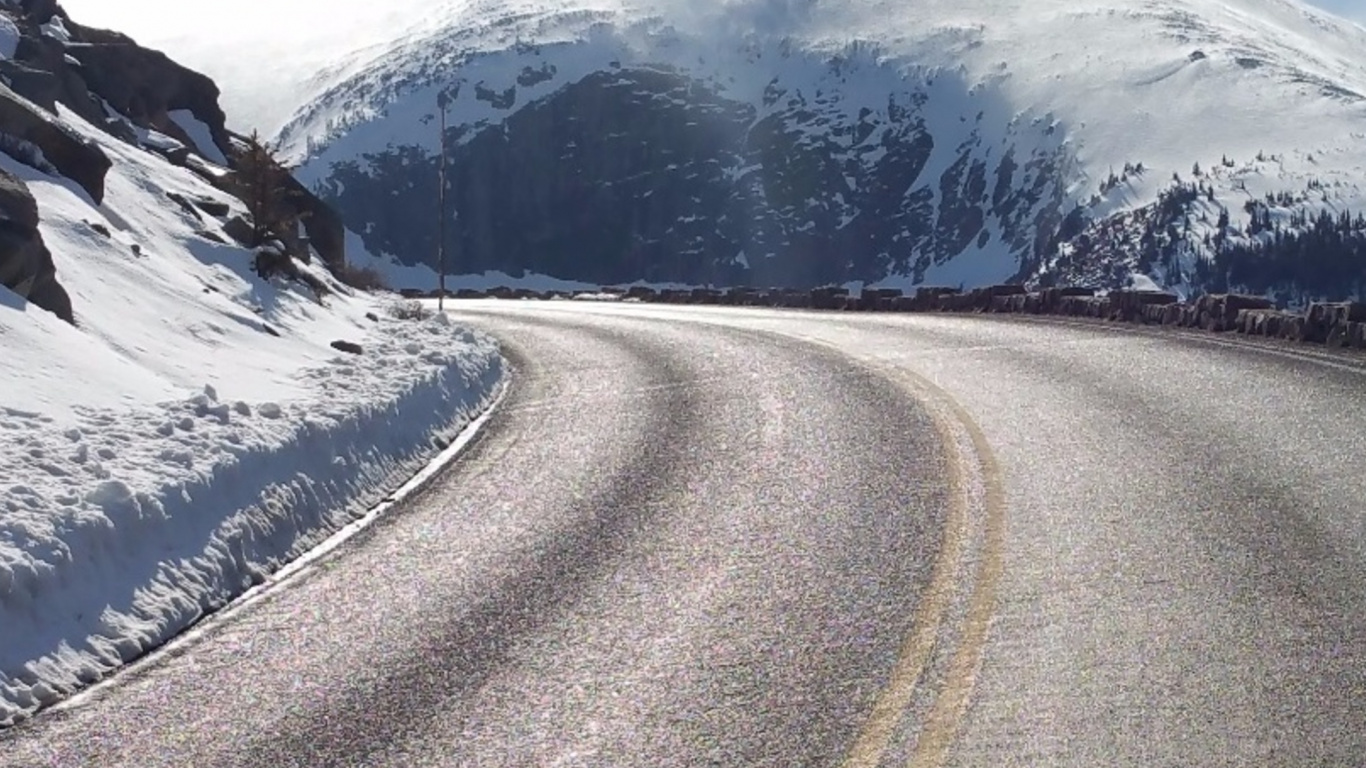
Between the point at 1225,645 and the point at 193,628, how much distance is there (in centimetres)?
487

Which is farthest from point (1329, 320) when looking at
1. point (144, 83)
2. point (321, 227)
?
point (144, 83)

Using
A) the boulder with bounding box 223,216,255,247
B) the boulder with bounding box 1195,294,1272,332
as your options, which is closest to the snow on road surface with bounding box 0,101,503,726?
the boulder with bounding box 223,216,255,247

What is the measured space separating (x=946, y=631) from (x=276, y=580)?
12.2 ft

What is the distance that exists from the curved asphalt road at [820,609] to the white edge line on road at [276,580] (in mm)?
56

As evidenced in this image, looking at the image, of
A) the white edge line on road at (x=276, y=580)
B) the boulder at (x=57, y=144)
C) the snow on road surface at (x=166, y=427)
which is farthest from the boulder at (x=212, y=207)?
the white edge line on road at (x=276, y=580)

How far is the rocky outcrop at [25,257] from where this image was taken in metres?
13.0

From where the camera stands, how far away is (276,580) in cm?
909

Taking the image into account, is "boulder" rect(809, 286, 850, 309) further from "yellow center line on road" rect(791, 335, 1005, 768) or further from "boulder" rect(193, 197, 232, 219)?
"yellow center line on road" rect(791, 335, 1005, 768)

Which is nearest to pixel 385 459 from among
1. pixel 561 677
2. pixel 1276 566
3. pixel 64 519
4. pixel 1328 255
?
pixel 64 519

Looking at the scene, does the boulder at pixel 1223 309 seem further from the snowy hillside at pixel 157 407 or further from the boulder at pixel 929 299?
the snowy hillside at pixel 157 407

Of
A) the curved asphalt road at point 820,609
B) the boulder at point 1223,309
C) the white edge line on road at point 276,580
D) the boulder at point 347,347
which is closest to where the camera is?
the curved asphalt road at point 820,609

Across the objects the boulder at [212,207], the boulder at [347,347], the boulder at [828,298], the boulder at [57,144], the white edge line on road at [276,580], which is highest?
the boulder at [57,144]

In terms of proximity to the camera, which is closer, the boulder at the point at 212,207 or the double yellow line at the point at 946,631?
the double yellow line at the point at 946,631

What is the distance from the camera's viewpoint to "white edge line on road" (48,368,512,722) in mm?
7180
